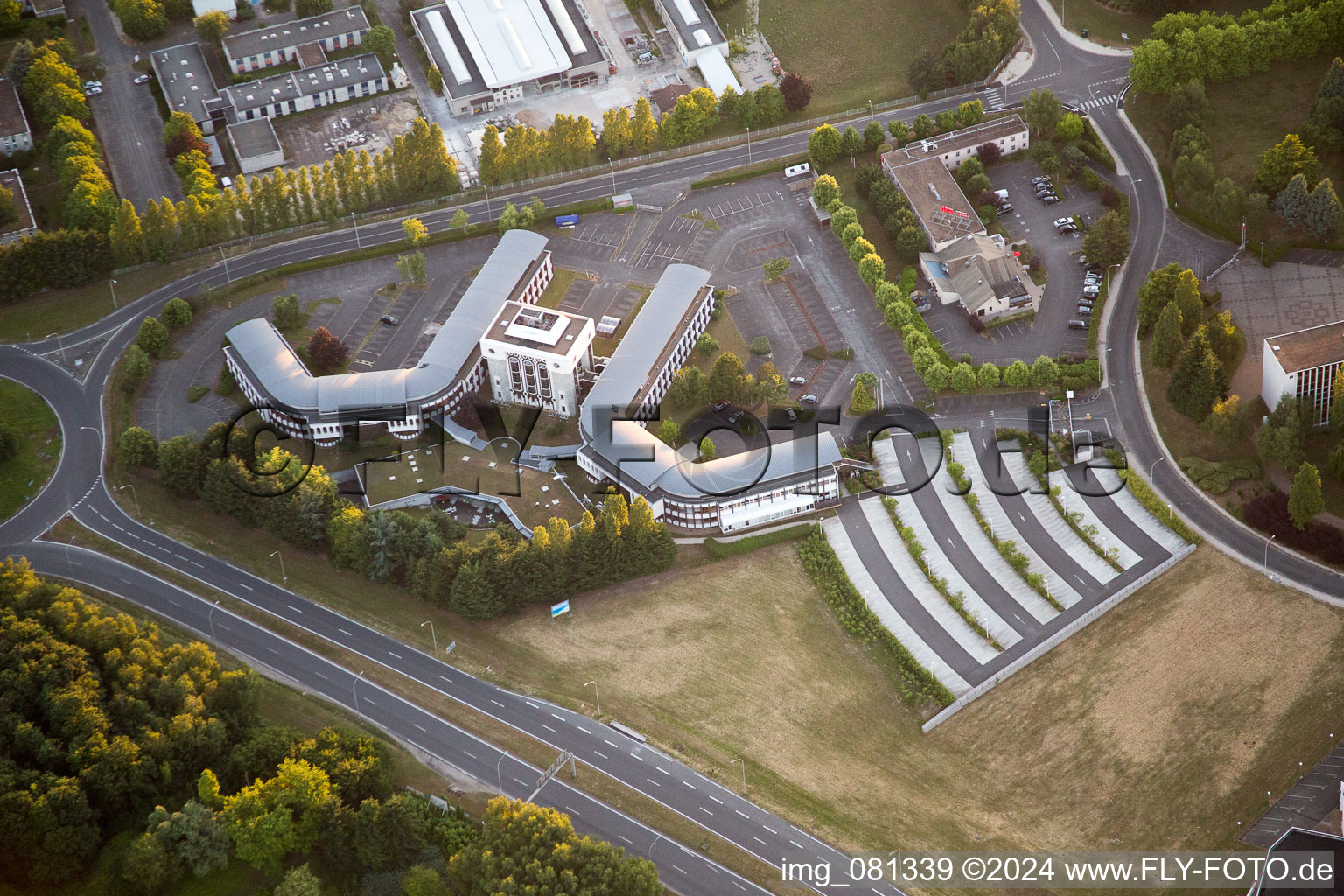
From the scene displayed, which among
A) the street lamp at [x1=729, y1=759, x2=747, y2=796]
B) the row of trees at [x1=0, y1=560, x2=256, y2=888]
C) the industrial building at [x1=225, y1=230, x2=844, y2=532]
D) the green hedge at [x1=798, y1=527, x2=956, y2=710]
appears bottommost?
the street lamp at [x1=729, y1=759, x2=747, y2=796]

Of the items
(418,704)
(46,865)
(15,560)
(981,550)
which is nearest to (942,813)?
(981,550)

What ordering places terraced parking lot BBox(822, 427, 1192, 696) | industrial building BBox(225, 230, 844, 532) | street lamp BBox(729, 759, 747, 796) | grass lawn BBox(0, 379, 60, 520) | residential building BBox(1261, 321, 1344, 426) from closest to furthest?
street lamp BBox(729, 759, 747, 796) → terraced parking lot BBox(822, 427, 1192, 696) → residential building BBox(1261, 321, 1344, 426) → industrial building BBox(225, 230, 844, 532) → grass lawn BBox(0, 379, 60, 520)

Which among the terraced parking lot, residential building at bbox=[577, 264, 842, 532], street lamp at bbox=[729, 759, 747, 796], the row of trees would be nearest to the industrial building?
residential building at bbox=[577, 264, 842, 532]

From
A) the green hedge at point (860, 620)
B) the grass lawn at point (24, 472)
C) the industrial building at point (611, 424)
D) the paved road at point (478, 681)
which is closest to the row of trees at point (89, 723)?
the paved road at point (478, 681)

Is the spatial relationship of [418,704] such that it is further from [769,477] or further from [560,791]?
[769,477]

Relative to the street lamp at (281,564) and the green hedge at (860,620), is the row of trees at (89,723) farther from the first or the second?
the green hedge at (860,620)

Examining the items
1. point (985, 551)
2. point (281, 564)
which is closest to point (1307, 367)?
point (985, 551)

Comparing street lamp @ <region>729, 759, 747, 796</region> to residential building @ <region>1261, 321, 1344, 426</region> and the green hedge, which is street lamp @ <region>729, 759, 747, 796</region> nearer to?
the green hedge
